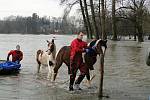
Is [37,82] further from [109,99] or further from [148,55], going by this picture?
[148,55]

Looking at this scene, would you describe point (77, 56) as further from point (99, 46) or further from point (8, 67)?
point (8, 67)

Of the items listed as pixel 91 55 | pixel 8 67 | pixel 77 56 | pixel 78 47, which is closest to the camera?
pixel 78 47

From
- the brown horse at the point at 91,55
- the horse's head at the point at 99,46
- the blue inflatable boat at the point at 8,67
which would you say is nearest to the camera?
the horse's head at the point at 99,46

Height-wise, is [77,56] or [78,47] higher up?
[78,47]

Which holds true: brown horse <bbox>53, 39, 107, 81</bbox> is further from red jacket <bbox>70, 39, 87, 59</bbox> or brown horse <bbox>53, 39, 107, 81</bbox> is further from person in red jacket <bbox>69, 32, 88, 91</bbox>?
red jacket <bbox>70, 39, 87, 59</bbox>

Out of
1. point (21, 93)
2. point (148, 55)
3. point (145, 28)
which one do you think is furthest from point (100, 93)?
point (145, 28)

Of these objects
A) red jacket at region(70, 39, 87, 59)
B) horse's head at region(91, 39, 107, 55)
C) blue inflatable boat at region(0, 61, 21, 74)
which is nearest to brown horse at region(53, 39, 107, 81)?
horse's head at region(91, 39, 107, 55)

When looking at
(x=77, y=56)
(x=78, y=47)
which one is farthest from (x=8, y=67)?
(x=78, y=47)

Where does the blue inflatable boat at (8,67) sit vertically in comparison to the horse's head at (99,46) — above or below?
below

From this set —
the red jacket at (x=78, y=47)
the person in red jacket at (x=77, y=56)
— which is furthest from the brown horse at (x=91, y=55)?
the red jacket at (x=78, y=47)

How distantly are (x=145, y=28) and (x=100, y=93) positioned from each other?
214ft

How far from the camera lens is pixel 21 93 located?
13195 mm

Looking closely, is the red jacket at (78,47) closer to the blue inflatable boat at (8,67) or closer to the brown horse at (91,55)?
the brown horse at (91,55)

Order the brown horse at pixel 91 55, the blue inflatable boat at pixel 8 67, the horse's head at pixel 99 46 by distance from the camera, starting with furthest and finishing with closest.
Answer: the blue inflatable boat at pixel 8 67 < the brown horse at pixel 91 55 < the horse's head at pixel 99 46
